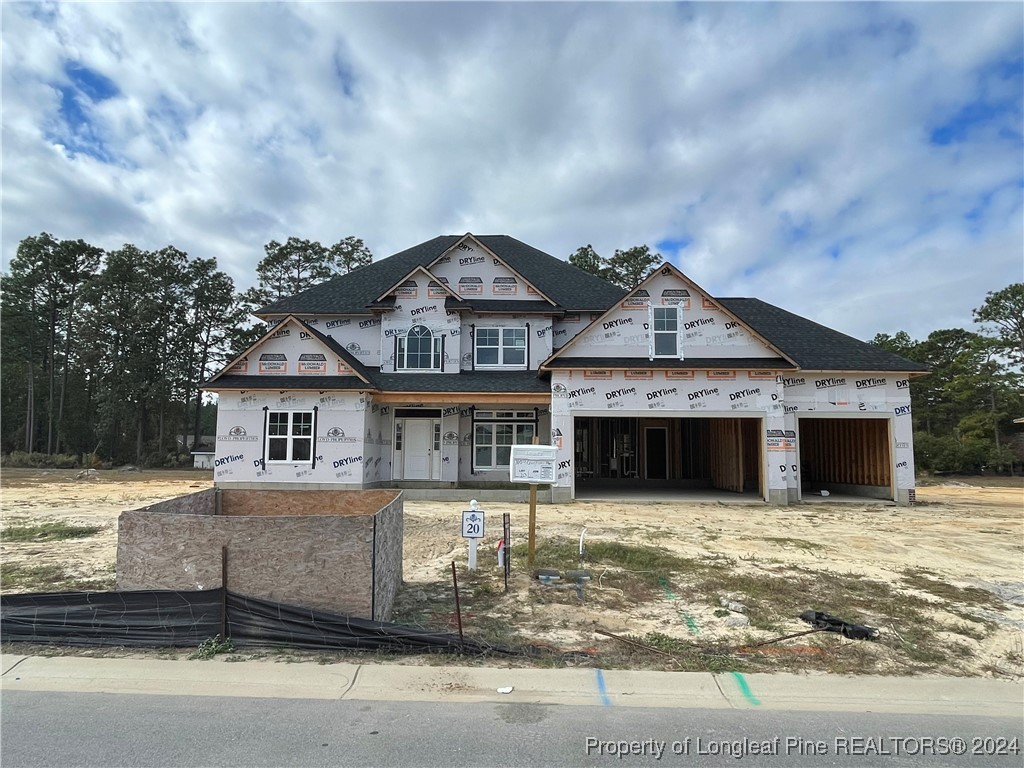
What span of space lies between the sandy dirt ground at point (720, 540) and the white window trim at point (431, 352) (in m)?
6.09

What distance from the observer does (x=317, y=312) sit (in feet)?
73.4

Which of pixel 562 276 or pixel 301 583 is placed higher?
pixel 562 276

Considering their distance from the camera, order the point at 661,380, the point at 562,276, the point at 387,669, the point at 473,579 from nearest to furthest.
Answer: the point at 387,669, the point at 473,579, the point at 661,380, the point at 562,276

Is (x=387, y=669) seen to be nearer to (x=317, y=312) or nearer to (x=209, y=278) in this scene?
(x=317, y=312)

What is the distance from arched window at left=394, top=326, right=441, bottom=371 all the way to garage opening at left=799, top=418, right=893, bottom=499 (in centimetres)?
1506

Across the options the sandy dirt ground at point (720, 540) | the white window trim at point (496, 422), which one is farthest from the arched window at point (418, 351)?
the sandy dirt ground at point (720, 540)

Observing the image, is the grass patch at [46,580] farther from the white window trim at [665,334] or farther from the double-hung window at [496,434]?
the white window trim at [665,334]

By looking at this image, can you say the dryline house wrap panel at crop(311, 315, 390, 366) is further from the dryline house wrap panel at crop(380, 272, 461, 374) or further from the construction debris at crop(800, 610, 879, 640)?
the construction debris at crop(800, 610, 879, 640)

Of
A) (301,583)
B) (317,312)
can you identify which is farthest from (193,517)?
(317,312)

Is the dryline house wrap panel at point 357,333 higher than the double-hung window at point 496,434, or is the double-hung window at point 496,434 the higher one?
the dryline house wrap panel at point 357,333

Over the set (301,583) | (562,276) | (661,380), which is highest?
(562,276)

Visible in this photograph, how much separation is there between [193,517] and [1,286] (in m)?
Result: 54.1

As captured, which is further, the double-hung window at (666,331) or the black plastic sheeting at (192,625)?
the double-hung window at (666,331)

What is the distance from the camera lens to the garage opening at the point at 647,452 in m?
24.5
